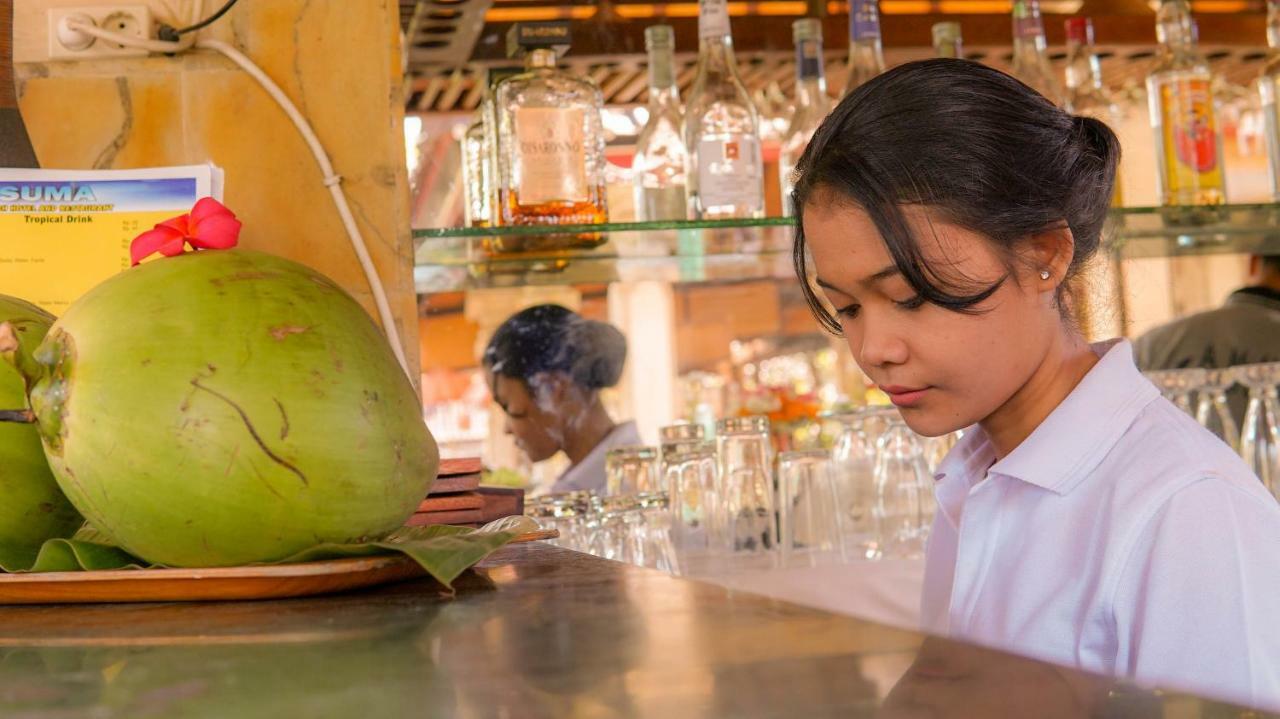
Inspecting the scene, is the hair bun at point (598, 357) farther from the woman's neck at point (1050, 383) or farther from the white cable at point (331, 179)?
the woman's neck at point (1050, 383)

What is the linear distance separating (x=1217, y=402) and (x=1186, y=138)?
0.39 m

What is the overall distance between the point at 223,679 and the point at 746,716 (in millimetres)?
193

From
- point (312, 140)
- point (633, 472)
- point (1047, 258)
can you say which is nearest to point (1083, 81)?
point (633, 472)

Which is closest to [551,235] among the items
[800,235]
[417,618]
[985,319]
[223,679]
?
[800,235]

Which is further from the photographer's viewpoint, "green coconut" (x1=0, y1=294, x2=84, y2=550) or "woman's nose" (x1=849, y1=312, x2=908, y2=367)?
"woman's nose" (x1=849, y1=312, x2=908, y2=367)

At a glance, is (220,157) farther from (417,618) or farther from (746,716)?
(746,716)

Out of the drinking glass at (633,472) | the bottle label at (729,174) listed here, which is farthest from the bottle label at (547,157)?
the drinking glass at (633,472)

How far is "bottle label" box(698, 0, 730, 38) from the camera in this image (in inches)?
77.9

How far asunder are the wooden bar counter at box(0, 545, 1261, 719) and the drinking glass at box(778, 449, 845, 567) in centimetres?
125

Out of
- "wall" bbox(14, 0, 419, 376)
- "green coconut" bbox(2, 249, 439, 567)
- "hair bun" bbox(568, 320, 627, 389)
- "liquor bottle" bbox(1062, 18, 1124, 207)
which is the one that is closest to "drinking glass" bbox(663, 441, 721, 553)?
"hair bun" bbox(568, 320, 627, 389)

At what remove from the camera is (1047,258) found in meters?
1.16

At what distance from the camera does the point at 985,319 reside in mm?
1113

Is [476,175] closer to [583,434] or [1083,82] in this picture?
[583,434]

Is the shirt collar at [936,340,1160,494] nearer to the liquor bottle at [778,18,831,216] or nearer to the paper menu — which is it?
the paper menu
